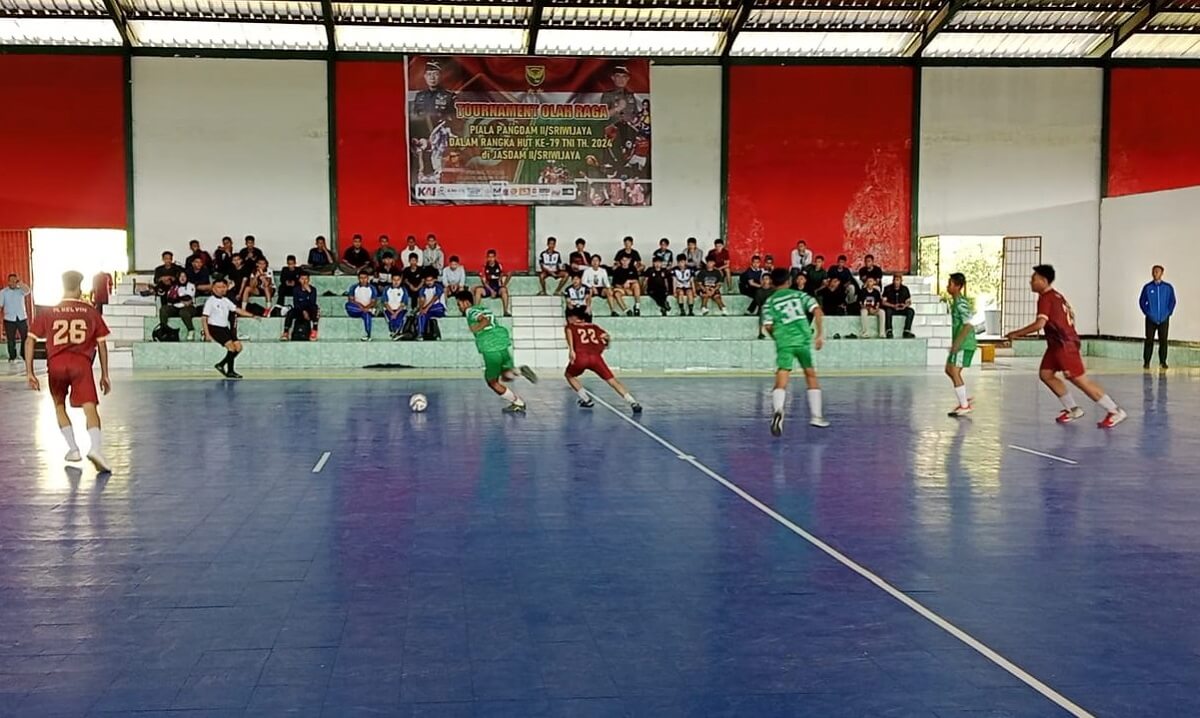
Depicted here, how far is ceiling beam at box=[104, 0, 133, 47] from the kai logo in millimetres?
8888

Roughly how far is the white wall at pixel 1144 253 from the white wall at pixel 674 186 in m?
9.76

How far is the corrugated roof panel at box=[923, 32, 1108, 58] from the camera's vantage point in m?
24.8

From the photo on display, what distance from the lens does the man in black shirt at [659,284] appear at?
885 inches

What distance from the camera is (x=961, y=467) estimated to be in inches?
340

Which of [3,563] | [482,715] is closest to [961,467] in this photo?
[482,715]

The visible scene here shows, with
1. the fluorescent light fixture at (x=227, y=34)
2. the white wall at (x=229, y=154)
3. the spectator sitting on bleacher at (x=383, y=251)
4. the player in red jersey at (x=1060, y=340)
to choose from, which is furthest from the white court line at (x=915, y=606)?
the fluorescent light fixture at (x=227, y=34)

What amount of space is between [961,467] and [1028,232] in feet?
63.2

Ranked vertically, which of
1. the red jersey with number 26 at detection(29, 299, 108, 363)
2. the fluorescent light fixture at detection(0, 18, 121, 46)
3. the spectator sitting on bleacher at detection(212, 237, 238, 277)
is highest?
the fluorescent light fixture at detection(0, 18, 121, 46)

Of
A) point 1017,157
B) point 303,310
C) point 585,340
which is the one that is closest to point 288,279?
point 303,310

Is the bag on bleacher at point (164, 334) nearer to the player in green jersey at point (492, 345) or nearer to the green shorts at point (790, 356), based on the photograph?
the player in green jersey at point (492, 345)

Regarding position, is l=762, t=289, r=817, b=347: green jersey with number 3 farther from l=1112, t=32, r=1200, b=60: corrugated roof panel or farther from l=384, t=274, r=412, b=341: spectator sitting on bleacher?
l=1112, t=32, r=1200, b=60: corrugated roof panel

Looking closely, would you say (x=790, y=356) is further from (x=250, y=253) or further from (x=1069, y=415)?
(x=250, y=253)

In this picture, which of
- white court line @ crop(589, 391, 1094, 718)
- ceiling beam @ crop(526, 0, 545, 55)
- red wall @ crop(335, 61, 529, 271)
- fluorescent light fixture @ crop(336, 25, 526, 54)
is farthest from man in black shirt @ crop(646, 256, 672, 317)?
white court line @ crop(589, 391, 1094, 718)

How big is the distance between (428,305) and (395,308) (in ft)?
2.31
